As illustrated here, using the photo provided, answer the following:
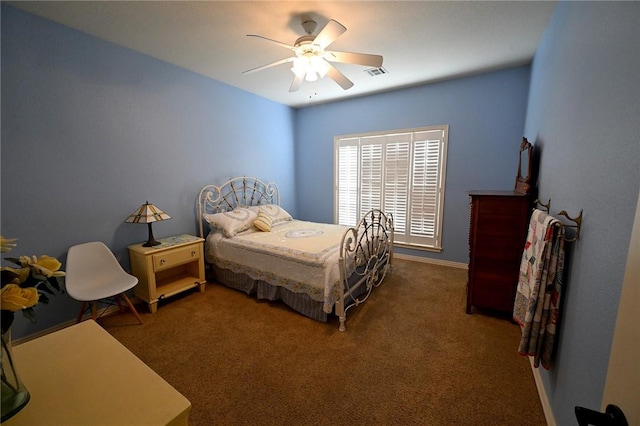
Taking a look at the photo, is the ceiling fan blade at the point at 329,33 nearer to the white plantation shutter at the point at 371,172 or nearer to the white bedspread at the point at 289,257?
the white bedspread at the point at 289,257

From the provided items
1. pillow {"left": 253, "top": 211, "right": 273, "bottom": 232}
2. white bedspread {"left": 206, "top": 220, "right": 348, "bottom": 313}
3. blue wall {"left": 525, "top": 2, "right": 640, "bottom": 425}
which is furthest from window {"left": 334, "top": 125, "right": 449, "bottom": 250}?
blue wall {"left": 525, "top": 2, "right": 640, "bottom": 425}

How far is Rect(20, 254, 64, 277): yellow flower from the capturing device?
2.48ft

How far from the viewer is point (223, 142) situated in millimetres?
3707

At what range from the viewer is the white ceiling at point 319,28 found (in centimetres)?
204

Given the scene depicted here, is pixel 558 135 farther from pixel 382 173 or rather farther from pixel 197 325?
pixel 197 325

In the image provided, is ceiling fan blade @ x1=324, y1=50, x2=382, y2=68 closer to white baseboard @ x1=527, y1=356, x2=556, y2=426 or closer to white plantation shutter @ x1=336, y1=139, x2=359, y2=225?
white plantation shutter @ x1=336, y1=139, x2=359, y2=225

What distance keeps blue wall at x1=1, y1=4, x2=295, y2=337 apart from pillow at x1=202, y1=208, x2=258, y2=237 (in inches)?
11.3

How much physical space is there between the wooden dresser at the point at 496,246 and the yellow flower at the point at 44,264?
272cm

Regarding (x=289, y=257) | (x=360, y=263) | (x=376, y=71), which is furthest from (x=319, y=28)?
(x=360, y=263)

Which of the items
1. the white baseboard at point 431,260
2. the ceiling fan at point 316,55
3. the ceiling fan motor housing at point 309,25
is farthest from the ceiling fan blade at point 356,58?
the white baseboard at point 431,260

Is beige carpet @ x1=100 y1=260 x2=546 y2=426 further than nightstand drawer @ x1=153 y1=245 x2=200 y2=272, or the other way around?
nightstand drawer @ x1=153 y1=245 x2=200 y2=272

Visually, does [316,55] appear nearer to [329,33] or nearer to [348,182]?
[329,33]

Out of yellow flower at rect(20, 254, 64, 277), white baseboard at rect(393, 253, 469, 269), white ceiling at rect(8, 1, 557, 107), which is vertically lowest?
white baseboard at rect(393, 253, 469, 269)

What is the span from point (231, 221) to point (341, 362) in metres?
2.15
